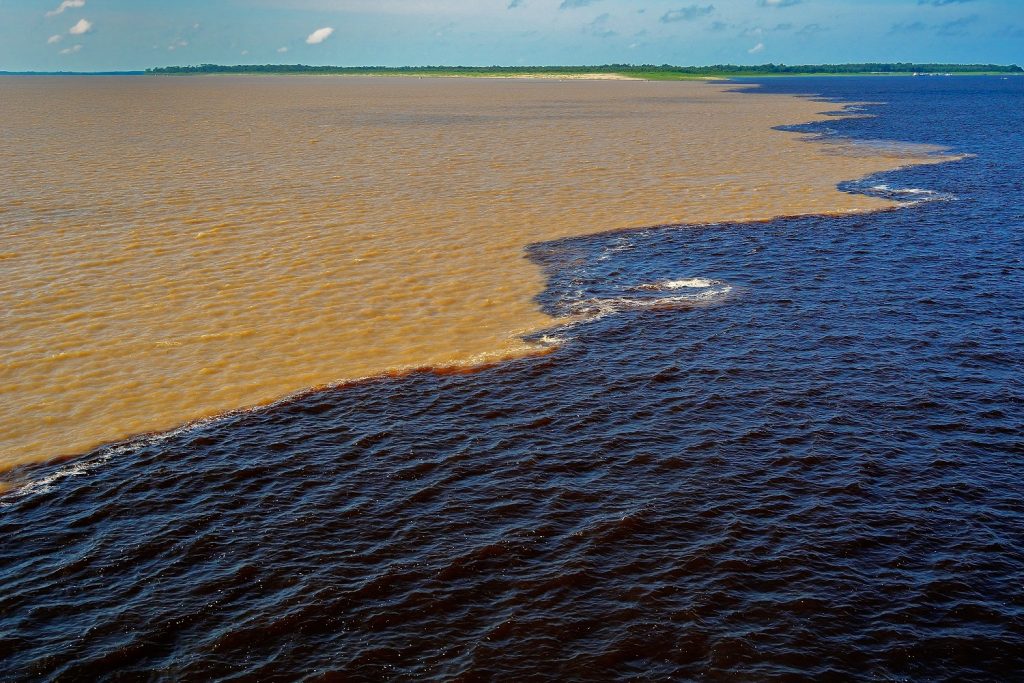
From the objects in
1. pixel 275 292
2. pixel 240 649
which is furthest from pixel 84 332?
pixel 240 649

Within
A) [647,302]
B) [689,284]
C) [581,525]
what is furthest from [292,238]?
[581,525]

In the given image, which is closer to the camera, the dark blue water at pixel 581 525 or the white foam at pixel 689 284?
the dark blue water at pixel 581 525

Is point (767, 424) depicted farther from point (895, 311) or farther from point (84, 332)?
point (84, 332)

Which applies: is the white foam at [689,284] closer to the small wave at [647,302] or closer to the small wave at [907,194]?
the small wave at [647,302]

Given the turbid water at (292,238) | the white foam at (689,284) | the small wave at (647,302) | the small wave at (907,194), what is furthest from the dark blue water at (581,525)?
the small wave at (907,194)

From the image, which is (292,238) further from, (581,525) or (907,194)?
(907,194)

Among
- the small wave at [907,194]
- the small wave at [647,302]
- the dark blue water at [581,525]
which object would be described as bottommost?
the dark blue water at [581,525]
